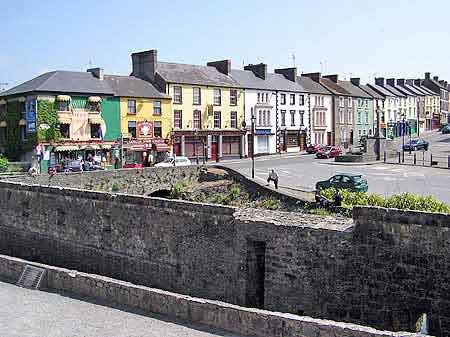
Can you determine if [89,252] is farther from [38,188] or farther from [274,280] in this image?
[274,280]

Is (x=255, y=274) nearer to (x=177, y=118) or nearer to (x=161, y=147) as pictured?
(x=161, y=147)

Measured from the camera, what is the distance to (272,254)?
14.5 meters

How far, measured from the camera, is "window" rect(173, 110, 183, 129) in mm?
51031

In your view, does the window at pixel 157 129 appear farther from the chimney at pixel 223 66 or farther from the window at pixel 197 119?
the chimney at pixel 223 66

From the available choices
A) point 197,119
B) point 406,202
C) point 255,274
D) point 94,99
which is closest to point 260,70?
point 197,119

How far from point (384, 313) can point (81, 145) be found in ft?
115

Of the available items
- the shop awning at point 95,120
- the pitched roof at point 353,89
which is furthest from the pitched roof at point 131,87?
the pitched roof at point 353,89

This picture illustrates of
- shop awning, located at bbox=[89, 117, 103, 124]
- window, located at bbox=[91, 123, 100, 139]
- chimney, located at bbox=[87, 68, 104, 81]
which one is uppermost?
chimney, located at bbox=[87, 68, 104, 81]

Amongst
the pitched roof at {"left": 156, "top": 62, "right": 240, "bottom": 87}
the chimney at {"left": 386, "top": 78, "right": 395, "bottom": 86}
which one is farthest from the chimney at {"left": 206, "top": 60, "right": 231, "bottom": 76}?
the chimney at {"left": 386, "top": 78, "right": 395, "bottom": 86}

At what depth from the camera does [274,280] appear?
572 inches

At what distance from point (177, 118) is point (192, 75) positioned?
4.41 metres

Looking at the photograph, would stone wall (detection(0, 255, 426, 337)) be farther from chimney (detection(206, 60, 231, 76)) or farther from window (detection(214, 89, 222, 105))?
chimney (detection(206, 60, 231, 76))

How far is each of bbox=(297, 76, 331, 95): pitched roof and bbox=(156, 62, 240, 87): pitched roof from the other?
11.7 meters

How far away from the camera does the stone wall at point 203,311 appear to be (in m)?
10.7
